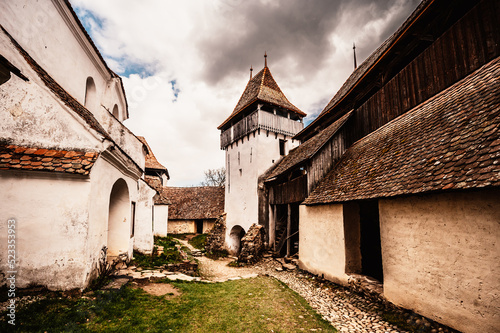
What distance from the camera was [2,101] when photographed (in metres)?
4.96

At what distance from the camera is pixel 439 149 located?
547cm

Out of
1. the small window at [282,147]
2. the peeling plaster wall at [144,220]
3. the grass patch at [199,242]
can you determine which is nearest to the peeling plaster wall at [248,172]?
the small window at [282,147]

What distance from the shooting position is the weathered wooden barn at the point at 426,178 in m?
4.26

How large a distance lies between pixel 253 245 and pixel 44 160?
11.7 m

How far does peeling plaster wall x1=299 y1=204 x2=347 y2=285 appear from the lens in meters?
8.24

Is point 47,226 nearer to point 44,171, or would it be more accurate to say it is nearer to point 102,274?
point 44,171

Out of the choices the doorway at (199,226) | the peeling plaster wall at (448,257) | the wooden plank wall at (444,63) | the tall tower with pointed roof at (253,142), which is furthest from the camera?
the doorway at (199,226)


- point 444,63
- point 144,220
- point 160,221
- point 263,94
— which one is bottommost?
point 160,221

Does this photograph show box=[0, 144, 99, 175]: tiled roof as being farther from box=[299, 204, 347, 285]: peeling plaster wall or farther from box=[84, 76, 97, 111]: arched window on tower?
box=[299, 204, 347, 285]: peeling plaster wall

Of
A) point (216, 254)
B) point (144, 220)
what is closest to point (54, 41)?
point (144, 220)

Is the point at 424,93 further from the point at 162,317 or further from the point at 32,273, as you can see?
the point at 32,273

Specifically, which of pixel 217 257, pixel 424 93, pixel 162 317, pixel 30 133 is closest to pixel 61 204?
pixel 30 133

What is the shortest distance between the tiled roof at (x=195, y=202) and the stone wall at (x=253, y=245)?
11.9 metres

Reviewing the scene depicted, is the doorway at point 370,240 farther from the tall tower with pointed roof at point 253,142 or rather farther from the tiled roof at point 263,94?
the tiled roof at point 263,94
